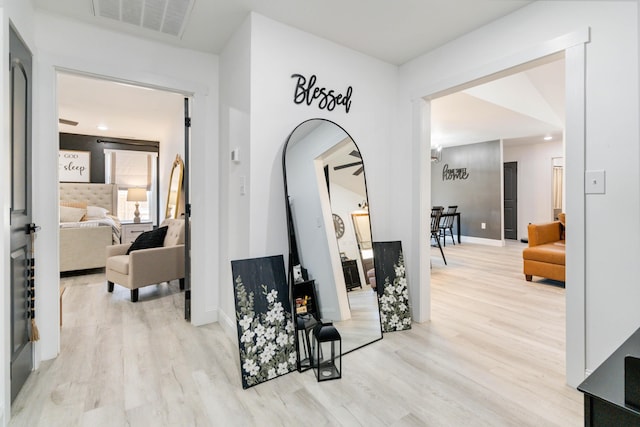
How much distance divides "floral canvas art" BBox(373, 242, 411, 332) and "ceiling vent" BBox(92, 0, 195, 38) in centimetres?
232

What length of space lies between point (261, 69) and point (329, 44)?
Result: 0.71 metres

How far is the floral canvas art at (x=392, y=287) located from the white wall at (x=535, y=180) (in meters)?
6.92

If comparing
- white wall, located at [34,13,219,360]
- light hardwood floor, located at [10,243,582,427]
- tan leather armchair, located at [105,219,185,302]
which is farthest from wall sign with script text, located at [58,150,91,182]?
white wall, located at [34,13,219,360]

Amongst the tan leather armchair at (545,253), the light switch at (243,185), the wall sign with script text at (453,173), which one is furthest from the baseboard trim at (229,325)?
the wall sign with script text at (453,173)

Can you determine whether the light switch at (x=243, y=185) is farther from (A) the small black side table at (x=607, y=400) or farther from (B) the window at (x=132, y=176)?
(B) the window at (x=132, y=176)

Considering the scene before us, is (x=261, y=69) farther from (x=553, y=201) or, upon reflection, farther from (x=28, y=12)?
(x=553, y=201)

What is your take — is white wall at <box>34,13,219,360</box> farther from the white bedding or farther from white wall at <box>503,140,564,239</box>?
white wall at <box>503,140,564,239</box>

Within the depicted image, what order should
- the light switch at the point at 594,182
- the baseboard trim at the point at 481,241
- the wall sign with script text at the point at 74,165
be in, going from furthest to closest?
the baseboard trim at the point at 481,241 → the wall sign with script text at the point at 74,165 → the light switch at the point at 594,182

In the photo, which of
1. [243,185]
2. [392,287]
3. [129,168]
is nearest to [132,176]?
[129,168]

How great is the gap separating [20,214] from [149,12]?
157 centimetres

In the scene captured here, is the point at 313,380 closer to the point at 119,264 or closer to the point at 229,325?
→ the point at 229,325

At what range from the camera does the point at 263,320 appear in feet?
6.79

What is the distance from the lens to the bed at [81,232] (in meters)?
4.57

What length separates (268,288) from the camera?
215cm
